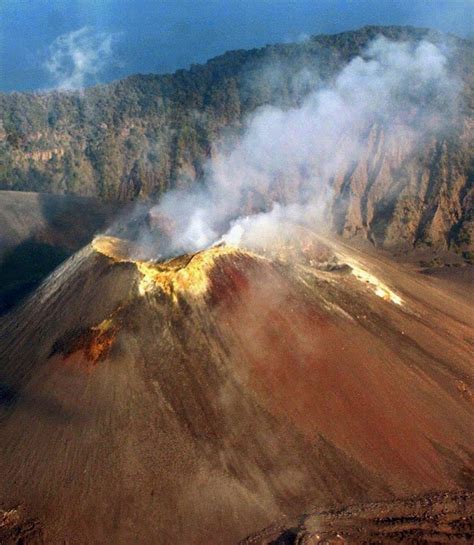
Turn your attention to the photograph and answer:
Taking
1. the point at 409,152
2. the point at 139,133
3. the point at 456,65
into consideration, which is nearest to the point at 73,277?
the point at 409,152

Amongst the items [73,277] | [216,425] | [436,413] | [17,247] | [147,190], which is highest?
[73,277]

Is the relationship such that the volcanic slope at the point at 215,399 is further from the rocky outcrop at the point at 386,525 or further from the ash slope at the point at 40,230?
the ash slope at the point at 40,230

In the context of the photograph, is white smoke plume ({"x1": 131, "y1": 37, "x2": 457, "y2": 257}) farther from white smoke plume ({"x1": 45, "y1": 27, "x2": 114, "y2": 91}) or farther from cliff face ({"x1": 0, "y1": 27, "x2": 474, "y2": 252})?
white smoke plume ({"x1": 45, "y1": 27, "x2": 114, "y2": 91})

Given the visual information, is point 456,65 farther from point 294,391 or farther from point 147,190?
point 294,391

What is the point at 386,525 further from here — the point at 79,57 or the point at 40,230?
the point at 79,57

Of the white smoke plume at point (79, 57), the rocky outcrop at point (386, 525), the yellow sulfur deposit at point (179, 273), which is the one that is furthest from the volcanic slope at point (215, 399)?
the white smoke plume at point (79, 57)
